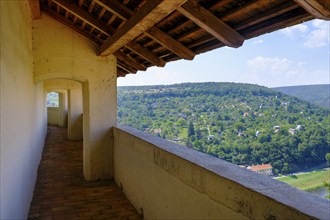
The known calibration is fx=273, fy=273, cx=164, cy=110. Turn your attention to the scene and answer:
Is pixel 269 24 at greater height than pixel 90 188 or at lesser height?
greater

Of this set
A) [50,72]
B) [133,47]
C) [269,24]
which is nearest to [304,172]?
[269,24]

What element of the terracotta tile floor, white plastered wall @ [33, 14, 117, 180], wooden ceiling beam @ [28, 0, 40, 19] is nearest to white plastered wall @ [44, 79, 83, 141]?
the terracotta tile floor

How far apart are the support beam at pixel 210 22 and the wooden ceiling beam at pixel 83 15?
88.7 inches

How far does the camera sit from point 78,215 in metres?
4.17

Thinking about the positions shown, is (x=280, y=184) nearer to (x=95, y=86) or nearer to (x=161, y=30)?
(x=161, y=30)

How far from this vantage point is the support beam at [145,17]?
2389 millimetres

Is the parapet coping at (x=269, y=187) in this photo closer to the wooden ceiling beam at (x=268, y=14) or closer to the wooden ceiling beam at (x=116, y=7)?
the wooden ceiling beam at (x=268, y=14)

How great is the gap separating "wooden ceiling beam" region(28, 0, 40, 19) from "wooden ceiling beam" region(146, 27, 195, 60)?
2.18m

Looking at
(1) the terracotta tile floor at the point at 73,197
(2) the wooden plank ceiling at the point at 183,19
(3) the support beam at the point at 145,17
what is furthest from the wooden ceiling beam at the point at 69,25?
(1) the terracotta tile floor at the point at 73,197

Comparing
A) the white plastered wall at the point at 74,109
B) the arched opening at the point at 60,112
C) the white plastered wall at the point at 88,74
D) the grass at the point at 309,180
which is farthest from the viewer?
the arched opening at the point at 60,112

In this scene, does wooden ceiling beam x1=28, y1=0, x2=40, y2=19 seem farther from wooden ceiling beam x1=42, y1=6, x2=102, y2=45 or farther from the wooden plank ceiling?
wooden ceiling beam x1=42, y1=6, x2=102, y2=45

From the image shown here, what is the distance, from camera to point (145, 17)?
2.74 m

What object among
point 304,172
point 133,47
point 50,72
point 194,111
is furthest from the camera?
point 194,111

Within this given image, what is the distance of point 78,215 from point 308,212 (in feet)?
12.0
